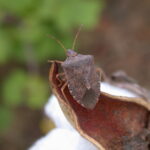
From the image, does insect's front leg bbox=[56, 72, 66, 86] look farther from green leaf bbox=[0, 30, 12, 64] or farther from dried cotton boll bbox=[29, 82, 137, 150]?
green leaf bbox=[0, 30, 12, 64]

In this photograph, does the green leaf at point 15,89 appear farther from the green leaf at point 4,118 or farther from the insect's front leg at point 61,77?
the insect's front leg at point 61,77

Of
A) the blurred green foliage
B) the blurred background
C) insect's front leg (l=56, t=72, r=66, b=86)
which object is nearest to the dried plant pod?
insect's front leg (l=56, t=72, r=66, b=86)

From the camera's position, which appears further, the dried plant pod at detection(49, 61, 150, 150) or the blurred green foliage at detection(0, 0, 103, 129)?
the blurred green foliage at detection(0, 0, 103, 129)

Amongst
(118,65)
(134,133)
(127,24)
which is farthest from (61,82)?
(127,24)

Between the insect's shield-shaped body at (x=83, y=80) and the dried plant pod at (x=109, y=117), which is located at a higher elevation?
the insect's shield-shaped body at (x=83, y=80)

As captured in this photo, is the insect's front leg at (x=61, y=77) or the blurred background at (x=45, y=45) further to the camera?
the blurred background at (x=45, y=45)

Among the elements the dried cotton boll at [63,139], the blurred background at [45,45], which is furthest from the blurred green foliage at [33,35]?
the dried cotton boll at [63,139]

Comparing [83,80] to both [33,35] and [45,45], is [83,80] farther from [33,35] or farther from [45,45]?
[45,45]
